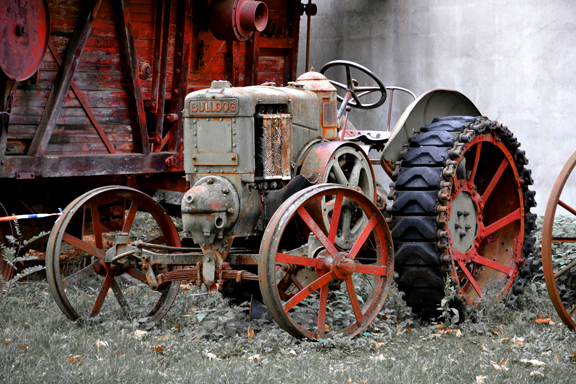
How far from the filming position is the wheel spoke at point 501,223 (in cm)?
552

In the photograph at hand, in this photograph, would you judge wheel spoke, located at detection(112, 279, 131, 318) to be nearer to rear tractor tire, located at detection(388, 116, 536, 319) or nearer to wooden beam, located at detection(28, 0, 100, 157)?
wooden beam, located at detection(28, 0, 100, 157)

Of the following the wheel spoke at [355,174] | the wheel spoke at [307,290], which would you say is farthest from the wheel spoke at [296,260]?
the wheel spoke at [355,174]

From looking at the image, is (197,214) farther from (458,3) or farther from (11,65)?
(458,3)

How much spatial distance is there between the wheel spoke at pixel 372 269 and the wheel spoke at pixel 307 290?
191 millimetres

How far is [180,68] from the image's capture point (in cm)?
755

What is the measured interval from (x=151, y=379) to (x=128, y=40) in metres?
4.03

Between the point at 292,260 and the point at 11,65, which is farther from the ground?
the point at 11,65

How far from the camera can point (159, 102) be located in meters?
7.36

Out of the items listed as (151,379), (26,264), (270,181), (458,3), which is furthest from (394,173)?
(458,3)

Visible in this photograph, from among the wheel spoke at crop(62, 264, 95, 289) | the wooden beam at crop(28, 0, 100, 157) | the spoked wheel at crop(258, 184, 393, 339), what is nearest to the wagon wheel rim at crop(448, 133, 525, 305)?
the spoked wheel at crop(258, 184, 393, 339)

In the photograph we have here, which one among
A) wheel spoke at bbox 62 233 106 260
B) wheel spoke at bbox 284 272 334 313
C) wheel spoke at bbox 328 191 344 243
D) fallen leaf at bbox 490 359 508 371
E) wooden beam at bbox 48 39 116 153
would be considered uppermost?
wooden beam at bbox 48 39 116 153

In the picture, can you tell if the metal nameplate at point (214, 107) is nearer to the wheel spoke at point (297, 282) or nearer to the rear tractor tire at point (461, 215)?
the wheel spoke at point (297, 282)

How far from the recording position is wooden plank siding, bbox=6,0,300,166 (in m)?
6.23

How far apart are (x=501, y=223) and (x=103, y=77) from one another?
148 inches
